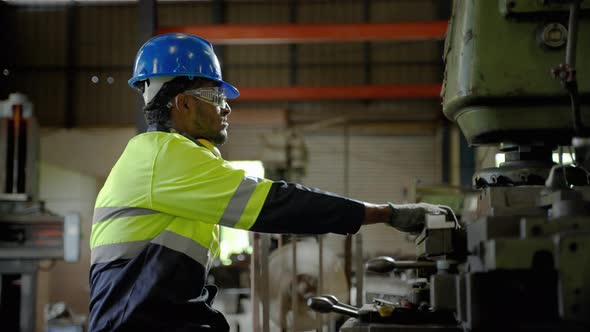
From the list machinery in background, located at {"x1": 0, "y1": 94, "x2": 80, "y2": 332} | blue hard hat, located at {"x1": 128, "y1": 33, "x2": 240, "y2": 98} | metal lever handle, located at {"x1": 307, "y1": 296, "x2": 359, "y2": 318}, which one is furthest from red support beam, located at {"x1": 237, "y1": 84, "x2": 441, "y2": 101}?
metal lever handle, located at {"x1": 307, "y1": 296, "x2": 359, "y2": 318}

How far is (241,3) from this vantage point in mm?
12164

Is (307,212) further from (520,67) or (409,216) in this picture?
(520,67)

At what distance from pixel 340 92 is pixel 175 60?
7076 mm

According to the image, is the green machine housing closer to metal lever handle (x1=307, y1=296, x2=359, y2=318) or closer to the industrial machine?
the industrial machine

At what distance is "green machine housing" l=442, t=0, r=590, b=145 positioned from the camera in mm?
1425

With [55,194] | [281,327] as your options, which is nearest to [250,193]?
[281,327]

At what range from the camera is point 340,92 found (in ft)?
29.1

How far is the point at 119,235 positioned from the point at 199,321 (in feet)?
0.96

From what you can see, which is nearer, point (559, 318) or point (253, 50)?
point (559, 318)

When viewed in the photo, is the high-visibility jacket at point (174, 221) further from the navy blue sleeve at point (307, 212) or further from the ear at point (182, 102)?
the ear at point (182, 102)

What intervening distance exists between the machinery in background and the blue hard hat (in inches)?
135

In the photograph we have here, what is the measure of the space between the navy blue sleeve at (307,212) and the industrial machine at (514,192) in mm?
129

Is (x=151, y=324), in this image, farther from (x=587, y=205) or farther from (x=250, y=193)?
(x=587, y=205)

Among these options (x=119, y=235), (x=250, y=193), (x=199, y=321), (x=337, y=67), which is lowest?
(x=199, y=321)
